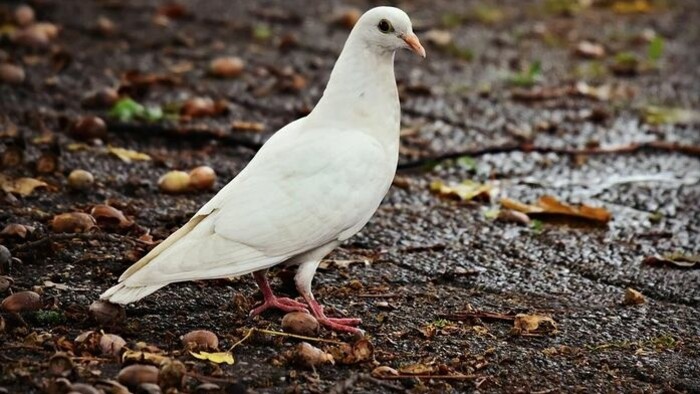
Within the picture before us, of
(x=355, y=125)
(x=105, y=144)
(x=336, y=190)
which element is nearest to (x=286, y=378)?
(x=336, y=190)

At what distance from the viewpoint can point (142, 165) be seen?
19.1 ft

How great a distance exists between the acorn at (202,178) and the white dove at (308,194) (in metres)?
1.28

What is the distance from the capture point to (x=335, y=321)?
3912 millimetres

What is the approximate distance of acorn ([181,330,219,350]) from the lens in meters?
3.60

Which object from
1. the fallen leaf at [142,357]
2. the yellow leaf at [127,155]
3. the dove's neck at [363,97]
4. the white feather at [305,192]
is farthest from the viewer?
the yellow leaf at [127,155]

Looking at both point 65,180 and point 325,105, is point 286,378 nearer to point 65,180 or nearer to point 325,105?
point 325,105

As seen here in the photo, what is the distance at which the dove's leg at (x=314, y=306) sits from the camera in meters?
3.88

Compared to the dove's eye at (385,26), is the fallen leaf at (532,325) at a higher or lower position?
lower

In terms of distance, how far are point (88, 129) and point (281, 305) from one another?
7.83 feet

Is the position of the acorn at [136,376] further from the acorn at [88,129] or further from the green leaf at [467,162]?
the green leaf at [467,162]

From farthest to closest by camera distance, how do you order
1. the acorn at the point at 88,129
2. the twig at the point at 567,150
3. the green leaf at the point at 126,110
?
the green leaf at the point at 126,110 → the twig at the point at 567,150 → the acorn at the point at 88,129

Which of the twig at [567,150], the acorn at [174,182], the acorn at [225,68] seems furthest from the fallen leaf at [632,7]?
the acorn at [174,182]

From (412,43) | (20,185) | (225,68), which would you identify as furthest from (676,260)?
(225,68)

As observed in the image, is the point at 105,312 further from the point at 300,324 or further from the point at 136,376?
the point at 300,324
